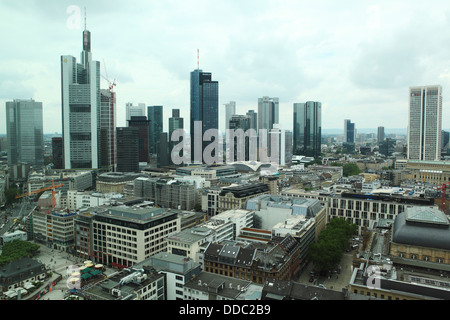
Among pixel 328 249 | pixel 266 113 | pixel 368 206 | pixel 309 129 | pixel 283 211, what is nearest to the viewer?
pixel 328 249

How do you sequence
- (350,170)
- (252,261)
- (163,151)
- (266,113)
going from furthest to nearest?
(266,113) → (163,151) → (350,170) → (252,261)

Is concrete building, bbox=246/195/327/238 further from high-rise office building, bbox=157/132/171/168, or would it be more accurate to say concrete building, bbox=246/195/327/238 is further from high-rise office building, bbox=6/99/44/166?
high-rise office building, bbox=6/99/44/166

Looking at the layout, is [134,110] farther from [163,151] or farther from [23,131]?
[23,131]

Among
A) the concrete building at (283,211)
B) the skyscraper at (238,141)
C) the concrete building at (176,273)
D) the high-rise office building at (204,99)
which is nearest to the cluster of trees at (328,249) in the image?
the concrete building at (283,211)

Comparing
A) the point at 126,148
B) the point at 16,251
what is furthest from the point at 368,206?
the point at 126,148

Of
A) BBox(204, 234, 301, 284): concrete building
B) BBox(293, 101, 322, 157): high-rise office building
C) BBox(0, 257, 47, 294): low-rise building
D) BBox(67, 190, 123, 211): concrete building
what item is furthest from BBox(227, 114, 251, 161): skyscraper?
BBox(0, 257, 47, 294): low-rise building

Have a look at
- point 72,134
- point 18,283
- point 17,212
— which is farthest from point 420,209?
point 72,134

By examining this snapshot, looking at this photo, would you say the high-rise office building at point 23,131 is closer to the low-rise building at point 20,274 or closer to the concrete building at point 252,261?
the low-rise building at point 20,274
